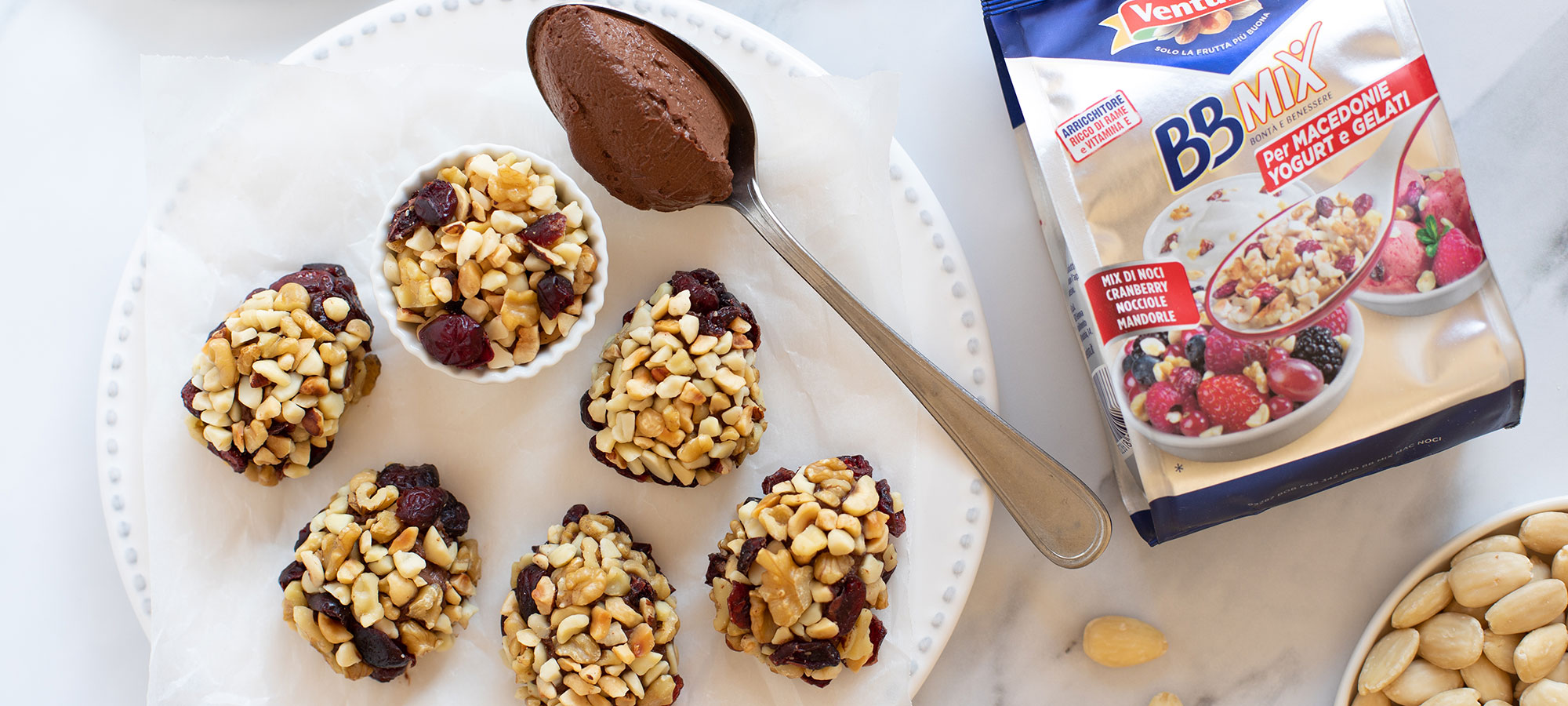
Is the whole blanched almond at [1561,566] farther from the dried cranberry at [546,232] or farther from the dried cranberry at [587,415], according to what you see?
the dried cranberry at [546,232]

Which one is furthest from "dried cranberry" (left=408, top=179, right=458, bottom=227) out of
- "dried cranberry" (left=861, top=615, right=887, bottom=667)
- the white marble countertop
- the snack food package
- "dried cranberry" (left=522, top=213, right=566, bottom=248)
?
the snack food package

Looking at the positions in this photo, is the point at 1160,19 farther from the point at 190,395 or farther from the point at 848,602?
the point at 190,395

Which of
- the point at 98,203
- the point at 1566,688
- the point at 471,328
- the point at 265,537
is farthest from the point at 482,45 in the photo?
the point at 1566,688

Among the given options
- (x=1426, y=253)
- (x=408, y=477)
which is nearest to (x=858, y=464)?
(x=408, y=477)

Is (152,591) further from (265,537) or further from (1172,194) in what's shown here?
(1172,194)

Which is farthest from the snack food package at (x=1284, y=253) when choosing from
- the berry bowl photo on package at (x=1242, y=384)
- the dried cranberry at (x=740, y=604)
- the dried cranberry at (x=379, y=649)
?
the dried cranberry at (x=379, y=649)

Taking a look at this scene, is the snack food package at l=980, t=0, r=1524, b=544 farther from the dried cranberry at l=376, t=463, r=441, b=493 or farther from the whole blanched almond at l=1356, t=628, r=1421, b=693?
the dried cranberry at l=376, t=463, r=441, b=493
